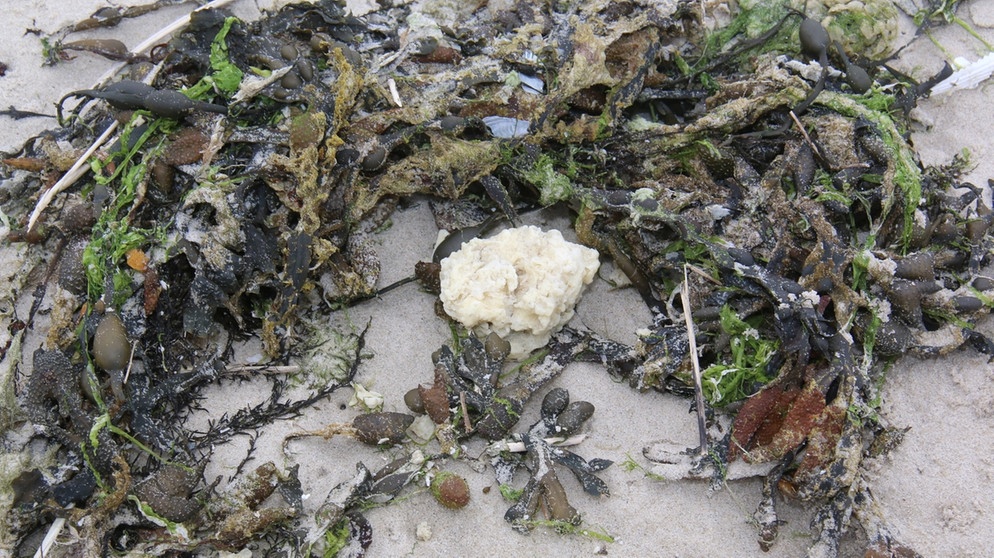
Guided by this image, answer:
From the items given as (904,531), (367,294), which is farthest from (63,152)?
(904,531)

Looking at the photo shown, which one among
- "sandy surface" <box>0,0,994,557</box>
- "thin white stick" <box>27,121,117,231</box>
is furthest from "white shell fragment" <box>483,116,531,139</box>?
"thin white stick" <box>27,121,117,231</box>

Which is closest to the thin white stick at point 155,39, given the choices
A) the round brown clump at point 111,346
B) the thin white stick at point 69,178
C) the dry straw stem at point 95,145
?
the dry straw stem at point 95,145

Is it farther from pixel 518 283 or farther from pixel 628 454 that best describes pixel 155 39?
pixel 628 454

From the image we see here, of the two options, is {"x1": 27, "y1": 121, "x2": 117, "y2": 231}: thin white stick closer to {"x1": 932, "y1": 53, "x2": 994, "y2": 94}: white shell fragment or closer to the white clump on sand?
the white clump on sand

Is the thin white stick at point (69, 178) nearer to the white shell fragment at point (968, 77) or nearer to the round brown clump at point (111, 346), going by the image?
the round brown clump at point (111, 346)

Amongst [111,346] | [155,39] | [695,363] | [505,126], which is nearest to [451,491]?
[695,363]
